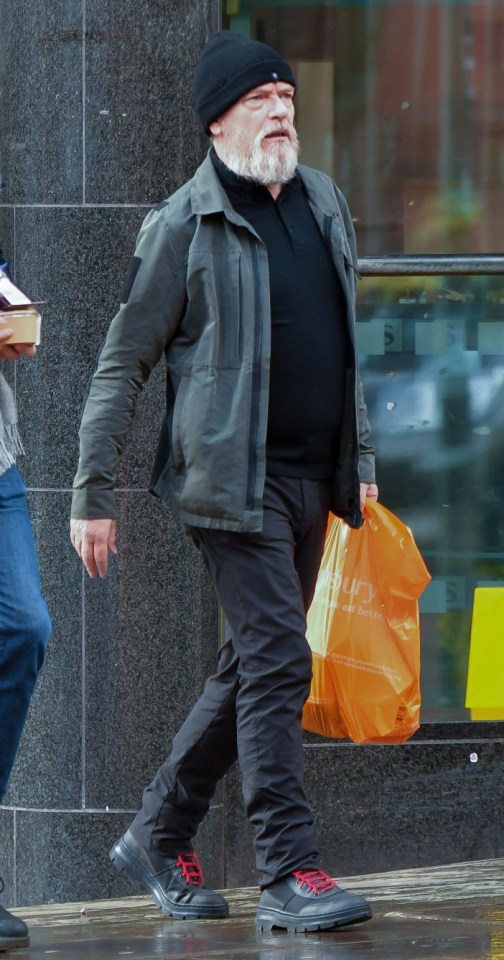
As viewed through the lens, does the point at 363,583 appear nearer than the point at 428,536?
Yes

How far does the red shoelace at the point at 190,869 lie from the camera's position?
461 centimetres

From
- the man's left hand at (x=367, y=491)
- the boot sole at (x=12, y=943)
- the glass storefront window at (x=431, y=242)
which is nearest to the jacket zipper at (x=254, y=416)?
the man's left hand at (x=367, y=491)

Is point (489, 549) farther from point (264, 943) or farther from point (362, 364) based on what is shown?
point (264, 943)

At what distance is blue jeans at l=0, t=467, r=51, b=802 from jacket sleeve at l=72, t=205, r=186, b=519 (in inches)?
11.8

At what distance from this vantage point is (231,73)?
14.2 ft

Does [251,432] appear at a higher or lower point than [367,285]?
lower

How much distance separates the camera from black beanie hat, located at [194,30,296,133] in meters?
4.32

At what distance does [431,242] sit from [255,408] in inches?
76.6

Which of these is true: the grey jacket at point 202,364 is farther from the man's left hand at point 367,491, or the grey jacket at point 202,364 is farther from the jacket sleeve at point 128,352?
the man's left hand at point 367,491

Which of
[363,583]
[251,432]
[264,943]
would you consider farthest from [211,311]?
[264,943]

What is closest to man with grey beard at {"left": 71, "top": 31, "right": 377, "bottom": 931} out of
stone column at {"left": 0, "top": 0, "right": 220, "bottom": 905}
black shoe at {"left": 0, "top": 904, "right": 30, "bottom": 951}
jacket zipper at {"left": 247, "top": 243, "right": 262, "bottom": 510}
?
jacket zipper at {"left": 247, "top": 243, "right": 262, "bottom": 510}

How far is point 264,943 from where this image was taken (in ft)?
13.3

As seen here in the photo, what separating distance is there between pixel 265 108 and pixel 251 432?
854mm

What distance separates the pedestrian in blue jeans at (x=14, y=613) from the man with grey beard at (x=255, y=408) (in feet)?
1.04
